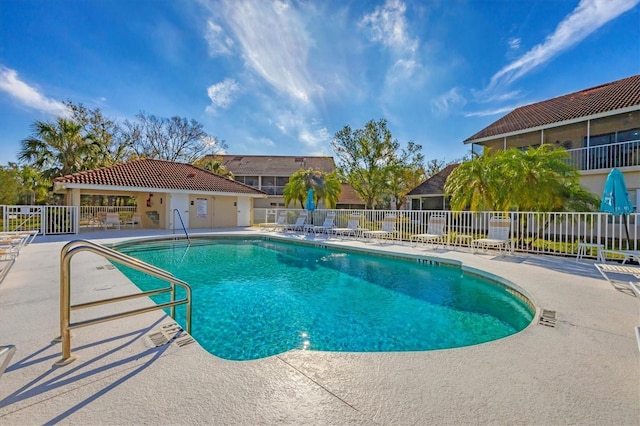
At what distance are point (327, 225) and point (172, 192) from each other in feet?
32.8

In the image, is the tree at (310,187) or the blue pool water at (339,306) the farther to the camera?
the tree at (310,187)

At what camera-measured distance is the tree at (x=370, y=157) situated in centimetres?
2581

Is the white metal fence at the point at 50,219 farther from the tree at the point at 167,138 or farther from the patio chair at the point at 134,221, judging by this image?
the tree at the point at 167,138

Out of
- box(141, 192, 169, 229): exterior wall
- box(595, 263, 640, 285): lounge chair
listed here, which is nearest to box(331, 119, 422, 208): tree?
box(141, 192, 169, 229): exterior wall

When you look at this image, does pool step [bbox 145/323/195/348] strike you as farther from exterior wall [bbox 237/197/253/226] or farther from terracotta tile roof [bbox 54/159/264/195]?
exterior wall [bbox 237/197/253/226]

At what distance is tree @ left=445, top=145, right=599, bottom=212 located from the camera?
32.7 ft

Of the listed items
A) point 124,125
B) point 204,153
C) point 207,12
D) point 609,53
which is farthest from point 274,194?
point 609,53

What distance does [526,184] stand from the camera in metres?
10.1

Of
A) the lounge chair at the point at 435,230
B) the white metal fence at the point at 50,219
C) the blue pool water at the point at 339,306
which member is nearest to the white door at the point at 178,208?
the white metal fence at the point at 50,219

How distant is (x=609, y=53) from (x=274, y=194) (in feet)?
96.8

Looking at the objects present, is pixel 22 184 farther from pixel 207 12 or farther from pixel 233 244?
pixel 207 12

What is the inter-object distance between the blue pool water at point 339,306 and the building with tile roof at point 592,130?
9.77 m

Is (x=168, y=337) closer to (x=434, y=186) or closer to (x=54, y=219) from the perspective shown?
(x=54, y=219)

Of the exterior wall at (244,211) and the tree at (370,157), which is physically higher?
the tree at (370,157)
